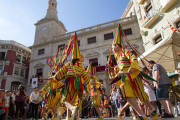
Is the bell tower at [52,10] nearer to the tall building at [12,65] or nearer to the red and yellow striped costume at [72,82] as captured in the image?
the tall building at [12,65]

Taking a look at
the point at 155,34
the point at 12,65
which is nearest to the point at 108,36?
the point at 155,34

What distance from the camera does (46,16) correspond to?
29.1 meters

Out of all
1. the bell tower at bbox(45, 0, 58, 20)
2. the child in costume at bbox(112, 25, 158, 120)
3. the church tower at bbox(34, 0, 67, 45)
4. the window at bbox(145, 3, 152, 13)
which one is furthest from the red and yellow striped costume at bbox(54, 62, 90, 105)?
the bell tower at bbox(45, 0, 58, 20)

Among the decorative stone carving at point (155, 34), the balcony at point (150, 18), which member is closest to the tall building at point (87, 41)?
the decorative stone carving at point (155, 34)

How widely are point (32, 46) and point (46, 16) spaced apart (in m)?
7.97

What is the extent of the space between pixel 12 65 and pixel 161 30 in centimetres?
2507

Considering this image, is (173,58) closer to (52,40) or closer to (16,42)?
(52,40)

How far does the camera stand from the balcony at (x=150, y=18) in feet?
44.6

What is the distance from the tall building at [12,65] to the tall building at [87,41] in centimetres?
365

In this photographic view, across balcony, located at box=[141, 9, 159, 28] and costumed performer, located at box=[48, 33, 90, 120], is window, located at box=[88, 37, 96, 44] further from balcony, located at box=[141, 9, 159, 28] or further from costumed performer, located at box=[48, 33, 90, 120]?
costumed performer, located at box=[48, 33, 90, 120]

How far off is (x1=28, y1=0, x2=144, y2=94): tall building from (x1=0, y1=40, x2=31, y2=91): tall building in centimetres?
365

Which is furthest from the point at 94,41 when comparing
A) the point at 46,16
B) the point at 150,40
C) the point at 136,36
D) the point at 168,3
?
the point at 46,16

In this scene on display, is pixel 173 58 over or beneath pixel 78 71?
over

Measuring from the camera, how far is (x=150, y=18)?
1413 centimetres
